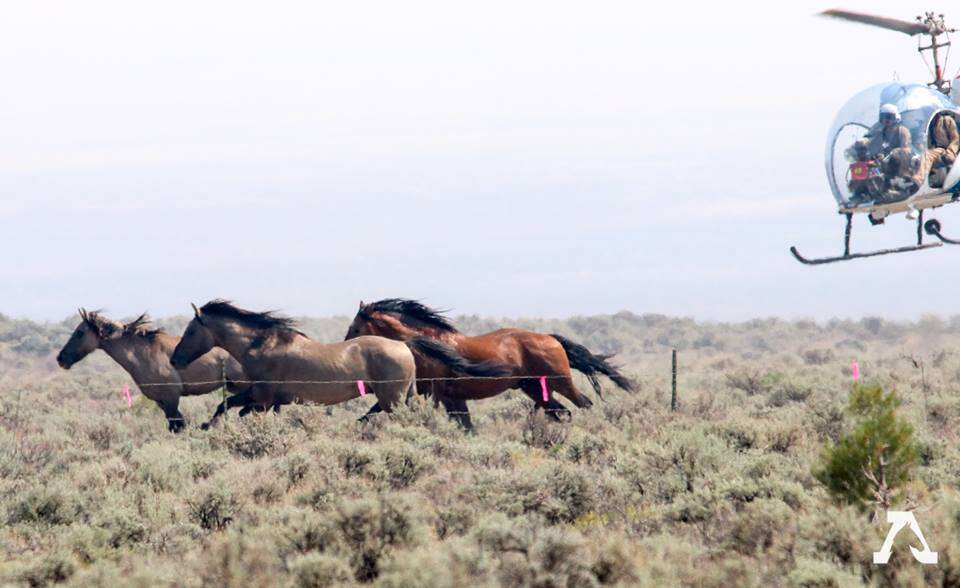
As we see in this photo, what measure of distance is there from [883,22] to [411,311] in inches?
321

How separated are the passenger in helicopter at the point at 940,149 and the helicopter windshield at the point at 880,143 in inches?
4.9

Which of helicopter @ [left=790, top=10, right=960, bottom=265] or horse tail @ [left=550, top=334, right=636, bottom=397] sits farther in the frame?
horse tail @ [left=550, top=334, right=636, bottom=397]

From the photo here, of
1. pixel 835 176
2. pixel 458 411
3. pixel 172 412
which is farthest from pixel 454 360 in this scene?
pixel 835 176

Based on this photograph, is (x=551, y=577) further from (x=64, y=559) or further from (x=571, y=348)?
(x=571, y=348)

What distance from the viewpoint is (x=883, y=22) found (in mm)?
15086

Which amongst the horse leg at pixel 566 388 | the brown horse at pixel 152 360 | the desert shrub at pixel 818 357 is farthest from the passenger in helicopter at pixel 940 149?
the desert shrub at pixel 818 357

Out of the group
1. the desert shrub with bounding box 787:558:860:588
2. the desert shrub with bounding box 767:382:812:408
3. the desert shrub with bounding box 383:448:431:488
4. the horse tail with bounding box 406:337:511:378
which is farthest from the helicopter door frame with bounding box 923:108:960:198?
the desert shrub with bounding box 787:558:860:588

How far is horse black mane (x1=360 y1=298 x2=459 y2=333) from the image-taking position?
19.5 metres

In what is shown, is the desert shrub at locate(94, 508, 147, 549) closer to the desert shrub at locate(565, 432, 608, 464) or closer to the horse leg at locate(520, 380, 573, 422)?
the desert shrub at locate(565, 432, 608, 464)

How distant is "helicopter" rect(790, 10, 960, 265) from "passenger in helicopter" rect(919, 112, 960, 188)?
0.04 ft

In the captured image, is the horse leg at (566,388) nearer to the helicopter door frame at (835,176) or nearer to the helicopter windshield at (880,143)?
the helicopter door frame at (835,176)

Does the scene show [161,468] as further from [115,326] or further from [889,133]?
[889,133]

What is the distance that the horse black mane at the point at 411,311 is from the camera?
1945 centimetres

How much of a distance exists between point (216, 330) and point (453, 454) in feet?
18.3
